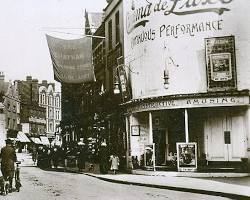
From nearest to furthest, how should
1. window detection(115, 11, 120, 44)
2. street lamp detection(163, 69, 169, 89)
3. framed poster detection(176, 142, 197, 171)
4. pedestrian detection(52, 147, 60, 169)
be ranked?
framed poster detection(176, 142, 197, 171) < street lamp detection(163, 69, 169, 89) < window detection(115, 11, 120, 44) < pedestrian detection(52, 147, 60, 169)

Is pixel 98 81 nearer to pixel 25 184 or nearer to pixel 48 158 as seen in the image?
pixel 48 158

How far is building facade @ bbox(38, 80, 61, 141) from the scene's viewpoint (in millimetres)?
44406

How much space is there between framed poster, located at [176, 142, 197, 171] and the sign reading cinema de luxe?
187 centimetres

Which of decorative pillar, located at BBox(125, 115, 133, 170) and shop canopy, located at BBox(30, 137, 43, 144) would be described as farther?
shop canopy, located at BBox(30, 137, 43, 144)

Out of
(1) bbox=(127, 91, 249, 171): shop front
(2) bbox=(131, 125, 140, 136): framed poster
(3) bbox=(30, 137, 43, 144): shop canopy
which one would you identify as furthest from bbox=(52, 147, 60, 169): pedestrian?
(3) bbox=(30, 137, 43, 144): shop canopy

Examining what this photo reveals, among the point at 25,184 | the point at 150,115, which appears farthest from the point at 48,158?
the point at 25,184

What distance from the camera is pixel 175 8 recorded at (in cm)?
1641

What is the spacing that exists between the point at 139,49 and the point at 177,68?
1861 millimetres

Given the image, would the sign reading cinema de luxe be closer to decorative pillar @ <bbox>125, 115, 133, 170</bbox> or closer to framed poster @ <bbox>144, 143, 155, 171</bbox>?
decorative pillar @ <bbox>125, 115, 133, 170</bbox>

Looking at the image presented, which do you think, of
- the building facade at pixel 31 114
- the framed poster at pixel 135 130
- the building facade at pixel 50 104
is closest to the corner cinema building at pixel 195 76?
the framed poster at pixel 135 130

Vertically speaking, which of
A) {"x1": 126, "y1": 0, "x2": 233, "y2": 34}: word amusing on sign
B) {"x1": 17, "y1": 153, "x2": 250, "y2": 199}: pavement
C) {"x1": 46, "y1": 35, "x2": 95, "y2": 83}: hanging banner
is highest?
{"x1": 126, "y1": 0, "x2": 233, "y2": 34}: word amusing on sign

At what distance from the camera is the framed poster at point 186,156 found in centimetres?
1623

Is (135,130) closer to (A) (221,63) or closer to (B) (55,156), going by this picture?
(A) (221,63)

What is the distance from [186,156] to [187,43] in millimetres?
3833
